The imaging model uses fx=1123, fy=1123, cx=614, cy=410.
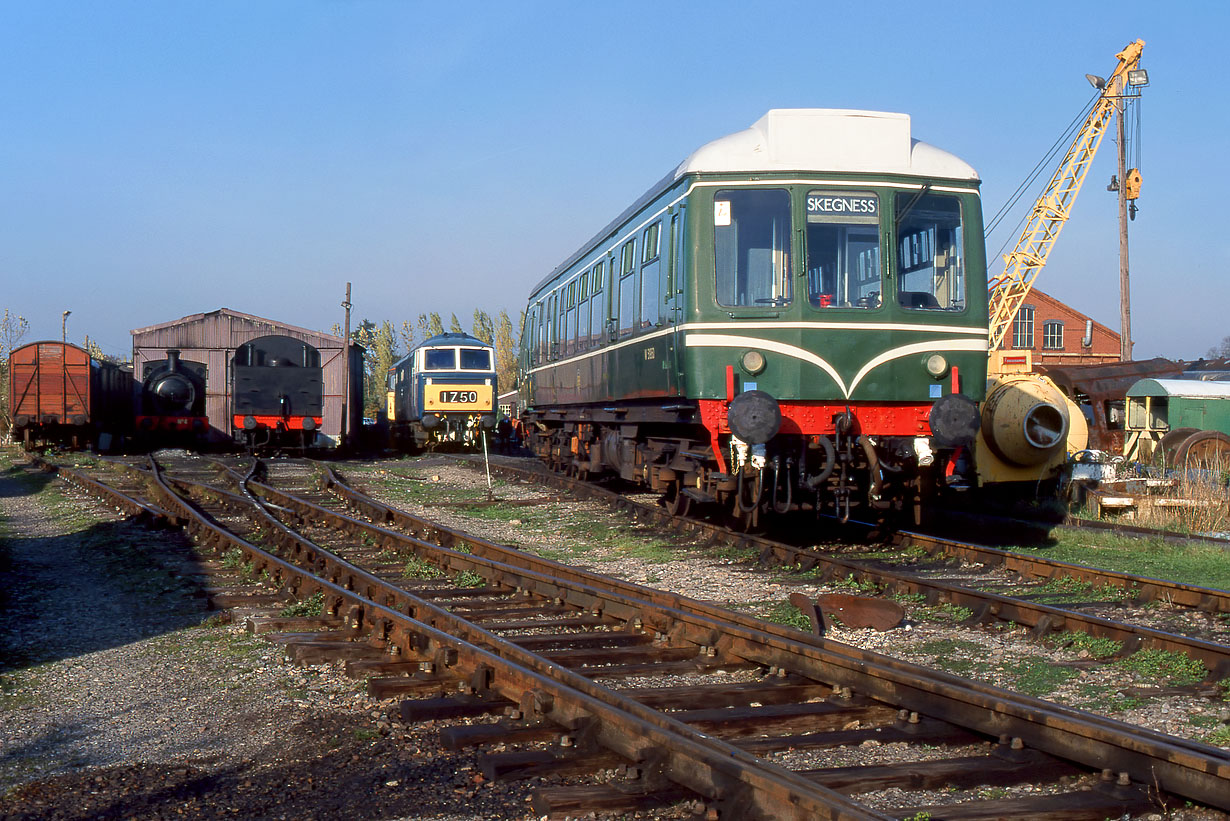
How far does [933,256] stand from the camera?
381 inches

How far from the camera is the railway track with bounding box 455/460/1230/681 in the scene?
625cm

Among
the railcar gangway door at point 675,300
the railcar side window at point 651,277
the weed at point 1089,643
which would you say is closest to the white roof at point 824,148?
the railcar gangway door at point 675,300

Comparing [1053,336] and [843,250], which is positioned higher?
[1053,336]

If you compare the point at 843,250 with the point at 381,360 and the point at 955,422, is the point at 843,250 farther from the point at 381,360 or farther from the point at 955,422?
the point at 381,360

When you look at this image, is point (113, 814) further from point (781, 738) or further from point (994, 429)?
point (994, 429)

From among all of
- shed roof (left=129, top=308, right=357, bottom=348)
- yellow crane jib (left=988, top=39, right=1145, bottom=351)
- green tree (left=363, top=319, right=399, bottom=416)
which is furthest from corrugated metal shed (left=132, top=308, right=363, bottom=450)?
green tree (left=363, top=319, right=399, bottom=416)

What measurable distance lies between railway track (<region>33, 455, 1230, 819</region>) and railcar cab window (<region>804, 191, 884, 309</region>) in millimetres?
3400

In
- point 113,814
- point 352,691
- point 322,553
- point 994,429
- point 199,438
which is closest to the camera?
point 113,814

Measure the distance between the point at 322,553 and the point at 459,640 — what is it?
4.19 meters

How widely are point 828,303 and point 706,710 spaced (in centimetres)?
543

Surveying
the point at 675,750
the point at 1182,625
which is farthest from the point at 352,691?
the point at 1182,625

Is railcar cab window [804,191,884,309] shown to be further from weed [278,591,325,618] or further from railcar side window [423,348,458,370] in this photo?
railcar side window [423,348,458,370]

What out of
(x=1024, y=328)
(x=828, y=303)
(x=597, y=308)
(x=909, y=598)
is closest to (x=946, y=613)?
(x=909, y=598)

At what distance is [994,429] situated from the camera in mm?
12195
